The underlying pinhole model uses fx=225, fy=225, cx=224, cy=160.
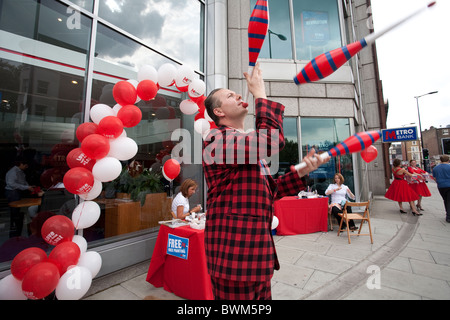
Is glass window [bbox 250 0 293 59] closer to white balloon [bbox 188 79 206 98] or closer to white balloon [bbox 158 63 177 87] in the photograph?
white balloon [bbox 188 79 206 98]

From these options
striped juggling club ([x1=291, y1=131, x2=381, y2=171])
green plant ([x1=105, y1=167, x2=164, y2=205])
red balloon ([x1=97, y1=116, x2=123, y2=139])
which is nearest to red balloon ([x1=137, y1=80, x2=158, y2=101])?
red balloon ([x1=97, y1=116, x2=123, y2=139])

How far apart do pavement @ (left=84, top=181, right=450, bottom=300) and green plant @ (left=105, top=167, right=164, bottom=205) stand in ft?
4.34

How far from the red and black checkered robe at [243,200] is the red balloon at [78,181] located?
2.02 meters

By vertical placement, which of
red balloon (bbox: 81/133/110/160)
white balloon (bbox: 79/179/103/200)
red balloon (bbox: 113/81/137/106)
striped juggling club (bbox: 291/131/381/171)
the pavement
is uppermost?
red balloon (bbox: 113/81/137/106)

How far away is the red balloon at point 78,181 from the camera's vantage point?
2.57m

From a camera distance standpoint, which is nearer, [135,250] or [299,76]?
[299,76]

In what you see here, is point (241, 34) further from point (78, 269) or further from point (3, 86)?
point (78, 269)

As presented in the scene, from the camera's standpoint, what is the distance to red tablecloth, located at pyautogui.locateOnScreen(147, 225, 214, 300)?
276cm

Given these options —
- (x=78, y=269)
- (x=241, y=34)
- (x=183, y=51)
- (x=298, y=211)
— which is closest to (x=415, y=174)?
(x=298, y=211)

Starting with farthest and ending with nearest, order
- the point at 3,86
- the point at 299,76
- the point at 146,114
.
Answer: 1. the point at 146,114
2. the point at 3,86
3. the point at 299,76

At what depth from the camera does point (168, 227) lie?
10.5 ft

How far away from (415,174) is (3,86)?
1132cm

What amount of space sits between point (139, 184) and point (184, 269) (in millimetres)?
2247

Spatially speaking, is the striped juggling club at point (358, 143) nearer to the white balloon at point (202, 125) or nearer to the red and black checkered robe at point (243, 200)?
the red and black checkered robe at point (243, 200)
